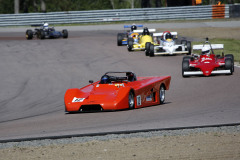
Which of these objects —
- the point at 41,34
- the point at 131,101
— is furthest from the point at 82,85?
the point at 41,34

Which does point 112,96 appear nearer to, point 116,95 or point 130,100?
point 116,95

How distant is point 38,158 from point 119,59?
1639 cm

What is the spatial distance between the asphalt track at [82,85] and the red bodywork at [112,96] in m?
0.19

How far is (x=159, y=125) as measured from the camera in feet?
29.2

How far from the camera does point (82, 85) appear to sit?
16.7 m

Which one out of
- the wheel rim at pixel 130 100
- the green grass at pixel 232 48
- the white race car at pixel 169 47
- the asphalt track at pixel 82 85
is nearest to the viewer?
the asphalt track at pixel 82 85

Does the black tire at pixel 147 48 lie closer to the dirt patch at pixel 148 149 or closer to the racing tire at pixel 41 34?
the racing tire at pixel 41 34

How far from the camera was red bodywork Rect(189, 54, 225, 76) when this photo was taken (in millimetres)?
17422

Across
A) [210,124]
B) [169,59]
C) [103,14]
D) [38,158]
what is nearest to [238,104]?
[210,124]

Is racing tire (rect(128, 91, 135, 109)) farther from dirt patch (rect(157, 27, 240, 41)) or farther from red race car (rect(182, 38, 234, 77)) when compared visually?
dirt patch (rect(157, 27, 240, 41))

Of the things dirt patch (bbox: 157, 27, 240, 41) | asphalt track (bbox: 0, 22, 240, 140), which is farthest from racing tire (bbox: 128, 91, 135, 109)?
dirt patch (bbox: 157, 27, 240, 41)

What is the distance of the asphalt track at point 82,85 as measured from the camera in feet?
30.7

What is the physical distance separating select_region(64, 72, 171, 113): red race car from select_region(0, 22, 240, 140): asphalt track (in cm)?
20

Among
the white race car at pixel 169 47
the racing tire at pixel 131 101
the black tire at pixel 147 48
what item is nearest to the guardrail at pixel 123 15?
the black tire at pixel 147 48
